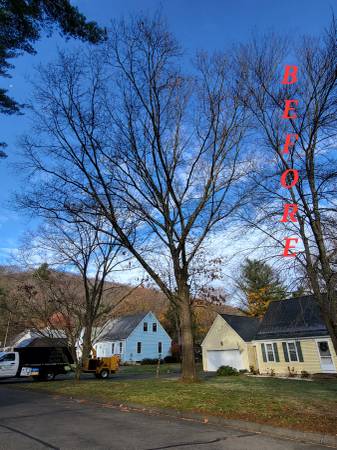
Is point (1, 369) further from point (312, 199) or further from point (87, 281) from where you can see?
point (312, 199)

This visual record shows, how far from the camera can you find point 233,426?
7.40 m

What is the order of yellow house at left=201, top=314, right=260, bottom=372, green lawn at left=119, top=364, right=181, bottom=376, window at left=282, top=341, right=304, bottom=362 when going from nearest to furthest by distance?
window at left=282, top=341, right=304, bottom=362 < green lawn at left=119, top=364, right=181, bottom=376 < yellow house at left=201, top=314, right=260, bottom=372

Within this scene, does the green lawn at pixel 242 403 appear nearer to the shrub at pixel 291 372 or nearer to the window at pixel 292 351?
the shrub at pixel 291 372

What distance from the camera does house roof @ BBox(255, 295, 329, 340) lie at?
1011 inches

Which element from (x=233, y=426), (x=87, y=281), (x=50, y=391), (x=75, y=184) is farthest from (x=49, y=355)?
(x=233, y=426)

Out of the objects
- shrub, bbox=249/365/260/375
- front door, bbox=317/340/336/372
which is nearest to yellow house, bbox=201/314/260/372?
shrub, bbox=249/365/260/375

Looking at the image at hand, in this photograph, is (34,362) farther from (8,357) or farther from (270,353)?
(270,353)

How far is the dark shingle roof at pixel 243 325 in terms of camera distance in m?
31.4

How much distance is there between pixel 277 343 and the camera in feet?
90.0

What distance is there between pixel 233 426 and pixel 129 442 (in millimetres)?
2622

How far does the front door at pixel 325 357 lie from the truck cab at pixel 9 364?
68.2ft

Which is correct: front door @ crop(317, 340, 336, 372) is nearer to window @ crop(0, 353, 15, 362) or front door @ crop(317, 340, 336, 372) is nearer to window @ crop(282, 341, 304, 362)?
window @ crop(282, 341, 304, 362)

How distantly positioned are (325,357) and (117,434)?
22.3 meters

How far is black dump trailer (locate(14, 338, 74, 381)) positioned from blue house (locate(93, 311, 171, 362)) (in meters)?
21.2
